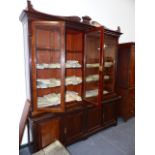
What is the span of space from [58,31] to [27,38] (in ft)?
1.38

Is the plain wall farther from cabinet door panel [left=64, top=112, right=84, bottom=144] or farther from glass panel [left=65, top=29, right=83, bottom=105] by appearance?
cabinet door panel [left=64, top=112, right=84, bottom=144]

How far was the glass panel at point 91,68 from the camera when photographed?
257 centimetres

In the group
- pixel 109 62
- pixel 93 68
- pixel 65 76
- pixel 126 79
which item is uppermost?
pixel 109 62

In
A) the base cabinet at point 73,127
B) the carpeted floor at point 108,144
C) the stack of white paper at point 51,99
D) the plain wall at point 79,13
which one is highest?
the plain wall at point 79,13

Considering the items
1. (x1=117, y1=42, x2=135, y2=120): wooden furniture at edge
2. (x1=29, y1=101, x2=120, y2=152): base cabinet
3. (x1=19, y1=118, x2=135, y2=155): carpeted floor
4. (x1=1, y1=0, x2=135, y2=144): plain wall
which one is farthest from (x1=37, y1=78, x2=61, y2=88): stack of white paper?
(x1=117, y1=42, x2=135, y2=120): wooden furniture at edge

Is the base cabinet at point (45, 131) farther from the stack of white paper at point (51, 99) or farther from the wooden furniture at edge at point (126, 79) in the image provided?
the wooden furniture at edge at point (126, 79)

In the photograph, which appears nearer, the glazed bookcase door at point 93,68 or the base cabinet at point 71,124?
the base cabinet at point 71,124

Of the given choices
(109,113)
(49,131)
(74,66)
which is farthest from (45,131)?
(109,113)

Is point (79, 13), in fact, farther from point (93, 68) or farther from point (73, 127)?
point (73, 127)

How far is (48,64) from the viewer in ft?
7.41

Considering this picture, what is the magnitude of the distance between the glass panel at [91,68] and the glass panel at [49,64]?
0.59 meters

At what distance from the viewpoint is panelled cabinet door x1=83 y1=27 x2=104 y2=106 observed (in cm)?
245

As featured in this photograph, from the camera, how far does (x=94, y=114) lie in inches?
109

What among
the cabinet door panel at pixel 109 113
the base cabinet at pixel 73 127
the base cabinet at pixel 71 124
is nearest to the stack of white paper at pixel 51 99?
the base cabinet at pixel 71 124
